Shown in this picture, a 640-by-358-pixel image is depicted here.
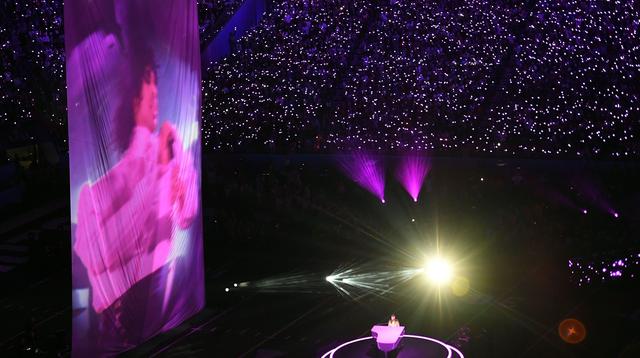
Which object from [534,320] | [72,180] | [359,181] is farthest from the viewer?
[359,181]

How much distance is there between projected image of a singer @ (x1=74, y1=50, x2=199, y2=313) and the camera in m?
13.6

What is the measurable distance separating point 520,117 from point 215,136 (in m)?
8.55

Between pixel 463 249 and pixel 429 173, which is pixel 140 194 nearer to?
pixel 463 249

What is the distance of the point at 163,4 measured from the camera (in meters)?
14.8

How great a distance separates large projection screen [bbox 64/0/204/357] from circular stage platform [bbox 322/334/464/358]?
3.16 m

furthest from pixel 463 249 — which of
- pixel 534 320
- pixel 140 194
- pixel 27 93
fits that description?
pixel 27 93

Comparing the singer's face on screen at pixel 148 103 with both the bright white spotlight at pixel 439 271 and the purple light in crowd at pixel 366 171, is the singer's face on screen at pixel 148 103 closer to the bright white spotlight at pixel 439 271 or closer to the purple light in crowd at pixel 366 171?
the bright white spotlight at pixel 439 271

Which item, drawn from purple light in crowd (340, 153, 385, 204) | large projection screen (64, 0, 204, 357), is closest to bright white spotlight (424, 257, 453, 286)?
purple light in crowd (340, 153, 385, 204)

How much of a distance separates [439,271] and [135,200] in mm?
6894

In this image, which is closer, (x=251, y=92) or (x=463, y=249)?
(x=463, y=249)

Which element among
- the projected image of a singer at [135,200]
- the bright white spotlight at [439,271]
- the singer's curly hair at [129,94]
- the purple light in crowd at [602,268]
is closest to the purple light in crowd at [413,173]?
the bright white spotlight at [439,271]

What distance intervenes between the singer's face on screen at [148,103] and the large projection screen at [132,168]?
0.02 meters

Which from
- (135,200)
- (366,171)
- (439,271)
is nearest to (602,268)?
(439,271)

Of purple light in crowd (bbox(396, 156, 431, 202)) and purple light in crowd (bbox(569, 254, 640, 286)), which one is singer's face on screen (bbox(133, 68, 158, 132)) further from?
purple light in crowd (bbox(396, 156, 431, 202))
